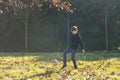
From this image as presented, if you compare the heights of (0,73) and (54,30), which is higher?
(54,30)

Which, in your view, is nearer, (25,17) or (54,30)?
(25,17)

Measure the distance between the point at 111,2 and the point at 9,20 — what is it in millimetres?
9624

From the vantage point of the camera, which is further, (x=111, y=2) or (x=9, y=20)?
(x=9, y=20)

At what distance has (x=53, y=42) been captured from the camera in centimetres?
3625

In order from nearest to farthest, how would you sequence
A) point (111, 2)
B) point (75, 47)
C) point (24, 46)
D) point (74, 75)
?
point (74, 75) < point (75, 47) < point (111, 2) < point (24, 46)

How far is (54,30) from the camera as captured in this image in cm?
3650

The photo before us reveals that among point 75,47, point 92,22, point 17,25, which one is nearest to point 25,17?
point 17,25

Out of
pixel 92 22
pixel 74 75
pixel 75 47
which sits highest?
pixel 92 22

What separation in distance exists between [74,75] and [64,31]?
22.7 metres

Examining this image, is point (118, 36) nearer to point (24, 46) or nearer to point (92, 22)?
point (92, 22)

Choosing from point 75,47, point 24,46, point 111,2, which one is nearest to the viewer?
point 75,47

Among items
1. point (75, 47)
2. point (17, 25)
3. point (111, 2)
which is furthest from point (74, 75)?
point (17, 25)

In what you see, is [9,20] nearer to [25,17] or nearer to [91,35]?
[25,17]

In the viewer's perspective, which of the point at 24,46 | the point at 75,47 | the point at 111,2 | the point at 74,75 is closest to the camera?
the point at 74,75
